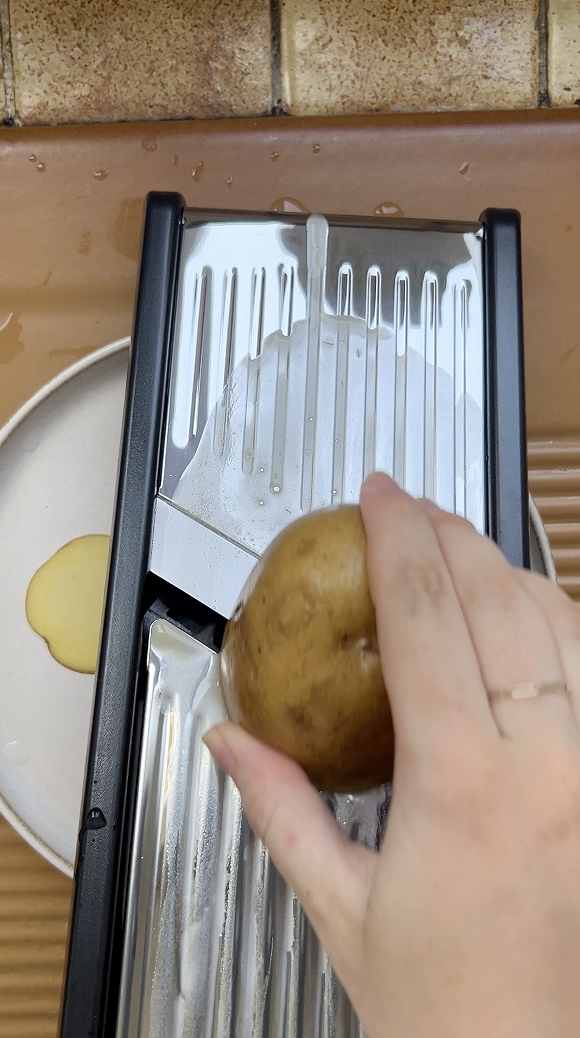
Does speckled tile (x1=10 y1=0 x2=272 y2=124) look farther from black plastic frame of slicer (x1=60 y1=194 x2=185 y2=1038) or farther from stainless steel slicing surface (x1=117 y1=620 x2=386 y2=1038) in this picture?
stainless steel slicing surface (x1=117 y1=620 x2=386 y2=1038)

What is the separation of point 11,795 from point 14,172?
2.42ft

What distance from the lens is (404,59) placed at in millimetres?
969

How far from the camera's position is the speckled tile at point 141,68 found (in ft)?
3.18

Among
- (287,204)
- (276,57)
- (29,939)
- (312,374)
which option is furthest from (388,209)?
(29,939)

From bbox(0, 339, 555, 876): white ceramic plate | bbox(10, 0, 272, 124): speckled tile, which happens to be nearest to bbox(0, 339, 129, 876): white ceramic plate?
bbox(0, 339, 555, 876): white ceramic plate

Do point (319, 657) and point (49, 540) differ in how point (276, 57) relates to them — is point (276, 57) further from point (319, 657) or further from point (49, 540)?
point (319, 657)

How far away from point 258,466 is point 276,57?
2.11ft

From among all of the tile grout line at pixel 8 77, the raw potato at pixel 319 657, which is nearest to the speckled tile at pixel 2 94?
the tile grout line at pixel 8 77

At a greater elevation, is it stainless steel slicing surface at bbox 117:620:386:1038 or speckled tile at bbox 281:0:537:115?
speckled tile at bbox 281:0:537:115

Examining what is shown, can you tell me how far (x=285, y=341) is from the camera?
2.22 feet

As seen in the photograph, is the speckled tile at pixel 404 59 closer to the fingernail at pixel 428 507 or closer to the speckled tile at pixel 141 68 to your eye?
the speckled tile at pixel 141 68

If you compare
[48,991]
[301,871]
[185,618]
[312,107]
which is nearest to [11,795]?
[48,991]

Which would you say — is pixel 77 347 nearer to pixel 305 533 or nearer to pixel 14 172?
pixel 14 172

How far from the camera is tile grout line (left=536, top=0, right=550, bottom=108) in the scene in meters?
0.96
